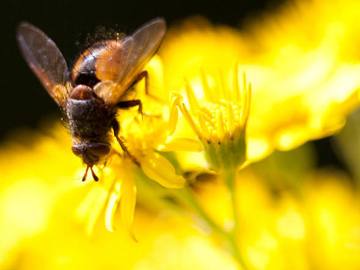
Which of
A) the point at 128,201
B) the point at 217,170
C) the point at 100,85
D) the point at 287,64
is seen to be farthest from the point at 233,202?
the point at 287,64

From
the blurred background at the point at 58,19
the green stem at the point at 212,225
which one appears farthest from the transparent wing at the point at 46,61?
the blurred background at the point at 58,19

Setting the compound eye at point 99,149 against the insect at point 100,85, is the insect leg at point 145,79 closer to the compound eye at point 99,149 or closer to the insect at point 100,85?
the insect at point 100,85

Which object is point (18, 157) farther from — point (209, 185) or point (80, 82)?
point (80, 82)

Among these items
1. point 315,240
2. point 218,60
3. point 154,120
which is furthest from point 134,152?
point 218,60

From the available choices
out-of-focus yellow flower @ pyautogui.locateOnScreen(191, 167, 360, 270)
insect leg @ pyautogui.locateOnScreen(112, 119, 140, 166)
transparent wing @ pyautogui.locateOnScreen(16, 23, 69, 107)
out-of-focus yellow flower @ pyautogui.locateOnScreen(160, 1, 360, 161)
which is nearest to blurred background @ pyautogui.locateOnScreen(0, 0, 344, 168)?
out-of-focus yellow flower @ pyautogui.locateOnScreen(160, 1, 360, 161)

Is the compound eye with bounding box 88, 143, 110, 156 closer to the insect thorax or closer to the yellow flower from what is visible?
the insect thorax
